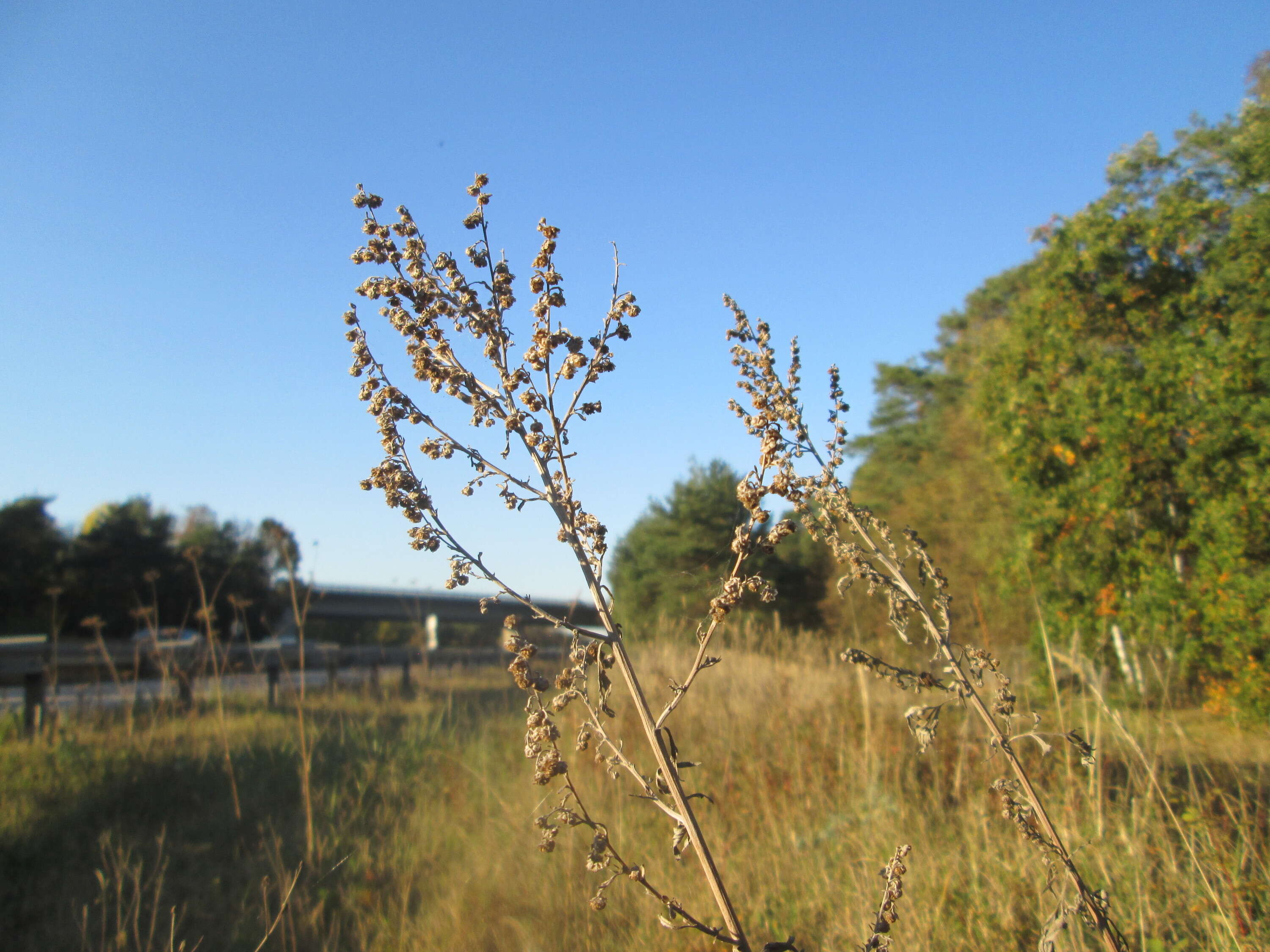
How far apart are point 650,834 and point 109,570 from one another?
29.9 meters

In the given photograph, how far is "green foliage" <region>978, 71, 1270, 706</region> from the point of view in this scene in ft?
27.2

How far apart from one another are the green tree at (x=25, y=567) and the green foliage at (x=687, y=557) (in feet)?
67.0

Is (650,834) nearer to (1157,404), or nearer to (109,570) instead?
(1157,404)

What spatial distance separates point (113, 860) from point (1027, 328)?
13151 mm

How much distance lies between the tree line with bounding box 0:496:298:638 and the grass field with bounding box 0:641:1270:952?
18652mm

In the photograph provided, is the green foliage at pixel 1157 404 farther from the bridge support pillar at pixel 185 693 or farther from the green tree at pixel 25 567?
the green tree at pixel 25 567

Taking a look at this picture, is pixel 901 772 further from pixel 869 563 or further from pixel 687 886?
pixel 869 563

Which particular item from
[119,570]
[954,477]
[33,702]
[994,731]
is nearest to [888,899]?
[994,731]

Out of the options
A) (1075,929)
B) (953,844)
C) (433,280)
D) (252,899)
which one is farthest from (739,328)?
(252,899)

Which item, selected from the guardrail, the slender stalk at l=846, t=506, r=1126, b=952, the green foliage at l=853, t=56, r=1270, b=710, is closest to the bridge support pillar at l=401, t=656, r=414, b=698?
the guardrail

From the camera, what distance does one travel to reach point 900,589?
1752mm

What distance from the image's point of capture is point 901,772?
15.3 feet

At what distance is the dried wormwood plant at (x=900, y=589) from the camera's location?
1430 mm

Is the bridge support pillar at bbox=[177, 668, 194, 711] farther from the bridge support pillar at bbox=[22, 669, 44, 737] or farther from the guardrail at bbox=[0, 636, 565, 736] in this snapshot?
the bridge support pillar at bbox=[22, 669, 44, 737]
